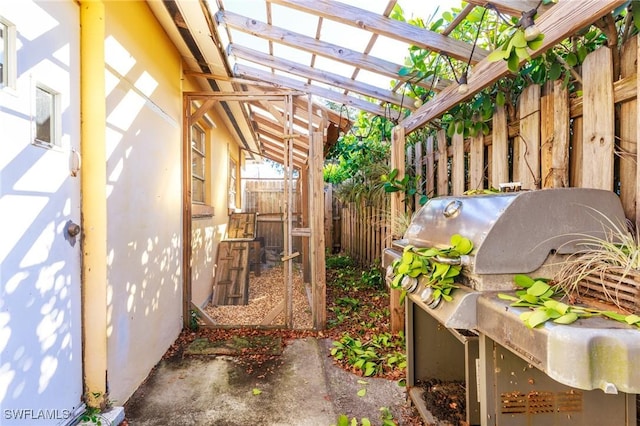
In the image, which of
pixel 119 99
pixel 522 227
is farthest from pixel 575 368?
pixel 119 99

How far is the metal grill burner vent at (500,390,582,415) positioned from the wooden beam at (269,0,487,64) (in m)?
2.08

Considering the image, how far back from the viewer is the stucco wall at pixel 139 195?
2.24 m

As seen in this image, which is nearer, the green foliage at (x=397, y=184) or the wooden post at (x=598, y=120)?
the wooden post at (x=598, y=120)

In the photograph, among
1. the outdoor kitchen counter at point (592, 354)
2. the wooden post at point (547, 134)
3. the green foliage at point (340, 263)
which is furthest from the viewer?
the green foliage at point (340, 263)

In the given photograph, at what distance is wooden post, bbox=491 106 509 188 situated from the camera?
2.26m

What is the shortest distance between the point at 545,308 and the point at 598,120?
3.54 feet

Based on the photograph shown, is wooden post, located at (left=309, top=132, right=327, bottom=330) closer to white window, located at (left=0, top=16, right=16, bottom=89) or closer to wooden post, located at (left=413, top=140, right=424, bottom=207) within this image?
wooden post, located at (left=413, top=140, right=424, bottom=207)

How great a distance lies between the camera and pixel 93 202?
83.4 inches

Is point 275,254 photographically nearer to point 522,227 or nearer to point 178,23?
point 178,23

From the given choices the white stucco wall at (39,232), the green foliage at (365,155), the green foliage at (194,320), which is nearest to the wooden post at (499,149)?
the green foliage at (365,155)

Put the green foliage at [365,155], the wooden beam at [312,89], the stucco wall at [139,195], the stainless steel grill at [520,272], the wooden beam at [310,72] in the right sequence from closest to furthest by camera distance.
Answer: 1. the stainless steel grill at [520,272]
2. the stucco wall at [139,195]
3. the wooden beam at [310,72]
4. the wooden beam at [312,89]
5. the green foliage at [365,155]

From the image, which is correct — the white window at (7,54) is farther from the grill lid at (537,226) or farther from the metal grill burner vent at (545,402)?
the metal grill burner vent at (545,402)

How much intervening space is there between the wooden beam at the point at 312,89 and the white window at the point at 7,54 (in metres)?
2.82

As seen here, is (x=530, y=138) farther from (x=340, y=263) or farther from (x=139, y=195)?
(x=340, y=263)
